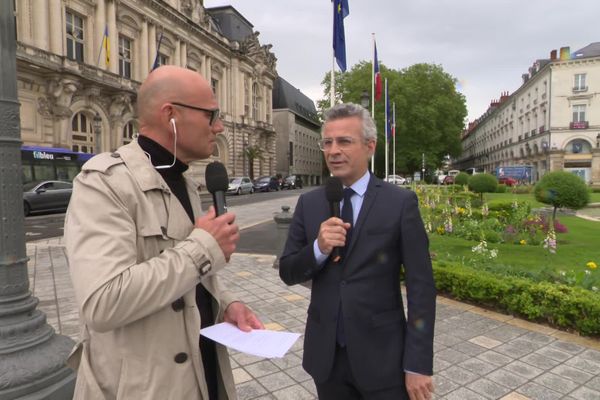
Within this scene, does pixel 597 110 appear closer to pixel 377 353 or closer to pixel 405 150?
pixel 405 150

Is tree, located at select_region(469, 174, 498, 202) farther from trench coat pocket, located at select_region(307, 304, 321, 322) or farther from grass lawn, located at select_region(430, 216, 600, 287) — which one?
trench coat pocket, located at select_region(307, 304, 321, 322)

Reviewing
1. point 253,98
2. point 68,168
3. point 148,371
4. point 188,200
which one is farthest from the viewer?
point 253,98

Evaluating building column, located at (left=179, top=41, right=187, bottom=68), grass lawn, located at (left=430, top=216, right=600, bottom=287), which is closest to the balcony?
building column, located at (left=179, top=41, right=187, bottom=68)

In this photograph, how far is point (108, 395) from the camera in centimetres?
160

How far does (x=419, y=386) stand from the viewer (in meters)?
2.02

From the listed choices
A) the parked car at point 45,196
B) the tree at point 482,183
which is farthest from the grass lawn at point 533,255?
the parked car at point 45,196

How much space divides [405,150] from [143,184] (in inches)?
2127

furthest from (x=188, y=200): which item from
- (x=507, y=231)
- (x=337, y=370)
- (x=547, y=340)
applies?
(x=507, y=231)

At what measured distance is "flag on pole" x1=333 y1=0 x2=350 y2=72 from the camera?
11016mm

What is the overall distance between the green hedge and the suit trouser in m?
3.83

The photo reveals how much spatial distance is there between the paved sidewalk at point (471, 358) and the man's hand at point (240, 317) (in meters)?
1.95

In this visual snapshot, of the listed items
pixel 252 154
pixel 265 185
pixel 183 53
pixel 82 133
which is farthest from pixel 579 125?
pixel 82 133

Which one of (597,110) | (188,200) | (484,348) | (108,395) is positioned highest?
(597,110)

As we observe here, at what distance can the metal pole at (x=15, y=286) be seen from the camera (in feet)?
8.67
